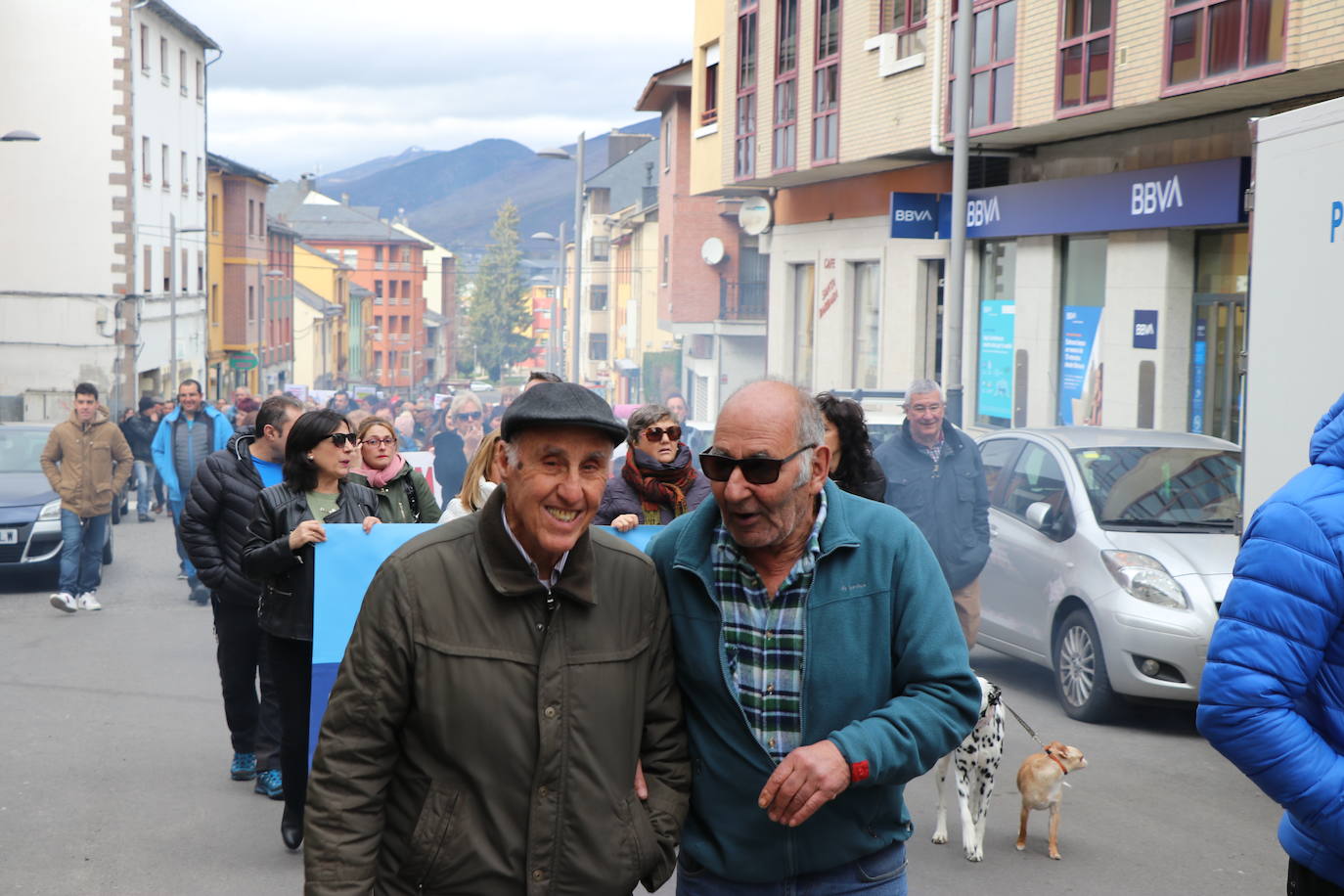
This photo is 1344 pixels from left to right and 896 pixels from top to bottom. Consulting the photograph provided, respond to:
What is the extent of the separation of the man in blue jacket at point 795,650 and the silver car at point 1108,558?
607cm

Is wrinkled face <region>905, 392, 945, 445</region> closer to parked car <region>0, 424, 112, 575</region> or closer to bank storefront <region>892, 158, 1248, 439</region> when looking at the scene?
bank storefront <region>892, 158, 1248, 439</region>

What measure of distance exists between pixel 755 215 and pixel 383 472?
27.0 m

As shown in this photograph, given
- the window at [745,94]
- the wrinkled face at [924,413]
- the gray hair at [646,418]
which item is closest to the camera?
the gray hair at [646,418]

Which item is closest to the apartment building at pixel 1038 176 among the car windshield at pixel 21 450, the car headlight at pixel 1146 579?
the car headlight at pixel 1146 579

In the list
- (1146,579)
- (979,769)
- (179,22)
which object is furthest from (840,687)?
(179,22)

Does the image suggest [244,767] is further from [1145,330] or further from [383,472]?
[1145,330]

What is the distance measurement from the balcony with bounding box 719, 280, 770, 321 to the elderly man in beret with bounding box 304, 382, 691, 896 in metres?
50.9

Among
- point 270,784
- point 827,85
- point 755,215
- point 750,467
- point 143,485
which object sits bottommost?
point 143,485

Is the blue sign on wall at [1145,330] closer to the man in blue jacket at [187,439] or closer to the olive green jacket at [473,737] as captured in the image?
the man in blue jacket at [187,439]

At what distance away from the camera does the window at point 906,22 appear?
78.9 ft

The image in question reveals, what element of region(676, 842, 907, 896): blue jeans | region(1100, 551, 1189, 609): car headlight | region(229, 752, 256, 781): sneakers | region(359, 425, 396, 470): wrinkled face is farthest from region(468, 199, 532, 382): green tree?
region(676, 842, 907, 896): blue jeans

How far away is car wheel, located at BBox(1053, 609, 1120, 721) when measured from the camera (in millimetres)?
9555

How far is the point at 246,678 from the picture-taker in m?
7.89

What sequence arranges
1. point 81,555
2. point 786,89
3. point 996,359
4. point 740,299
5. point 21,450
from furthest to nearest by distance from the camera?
point 740,299
point 786,89
point 996,359
point 21,450
point 81,555
